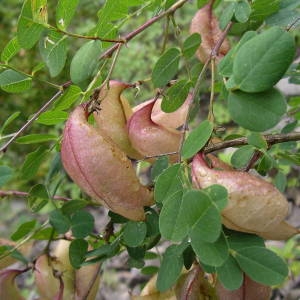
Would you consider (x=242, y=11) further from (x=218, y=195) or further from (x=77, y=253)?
(x=77, y=253)

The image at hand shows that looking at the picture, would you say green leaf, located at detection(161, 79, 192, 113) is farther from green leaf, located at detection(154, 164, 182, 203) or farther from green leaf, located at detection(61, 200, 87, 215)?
green leaf, located at detection(61, 200, 87, 215)

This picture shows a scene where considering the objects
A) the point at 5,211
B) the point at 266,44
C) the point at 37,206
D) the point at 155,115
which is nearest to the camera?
the point at 266,44

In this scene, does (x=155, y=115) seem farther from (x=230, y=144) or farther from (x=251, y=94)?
(x=251, y=94)

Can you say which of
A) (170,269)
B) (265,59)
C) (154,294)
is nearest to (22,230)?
(154,294)

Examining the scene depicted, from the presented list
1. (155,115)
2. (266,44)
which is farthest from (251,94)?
(155,115)

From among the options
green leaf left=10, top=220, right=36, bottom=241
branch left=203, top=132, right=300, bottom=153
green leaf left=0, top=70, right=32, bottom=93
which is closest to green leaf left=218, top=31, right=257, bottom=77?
branch left=203, top=132, right=300, bottom=153

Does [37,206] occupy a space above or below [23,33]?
below
